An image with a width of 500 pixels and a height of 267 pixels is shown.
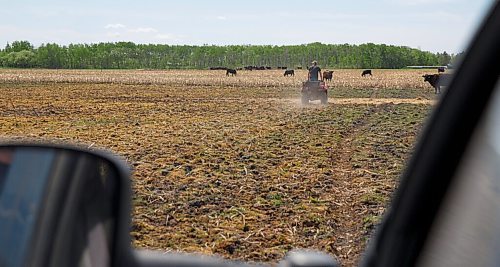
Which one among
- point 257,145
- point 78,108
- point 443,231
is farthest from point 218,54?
point 443,231

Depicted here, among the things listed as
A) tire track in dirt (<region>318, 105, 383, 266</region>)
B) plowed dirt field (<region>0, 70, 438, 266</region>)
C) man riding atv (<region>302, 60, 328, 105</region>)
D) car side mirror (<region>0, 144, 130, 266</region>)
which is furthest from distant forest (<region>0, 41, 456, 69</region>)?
car side mirror (<region>0, 144, 130, 266</region>)

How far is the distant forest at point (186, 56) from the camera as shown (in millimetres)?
117250

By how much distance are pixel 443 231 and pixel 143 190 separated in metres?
8.09

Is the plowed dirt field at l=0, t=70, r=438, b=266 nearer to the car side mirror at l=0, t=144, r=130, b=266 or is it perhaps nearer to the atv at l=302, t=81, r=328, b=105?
the car side mirror at l=0, t=144, r=130, b=266

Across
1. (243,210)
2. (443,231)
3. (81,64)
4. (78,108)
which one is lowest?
(81,64)

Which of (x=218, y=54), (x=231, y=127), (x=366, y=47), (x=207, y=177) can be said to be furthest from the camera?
(x=218, y=54)

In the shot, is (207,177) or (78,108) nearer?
(207,177)

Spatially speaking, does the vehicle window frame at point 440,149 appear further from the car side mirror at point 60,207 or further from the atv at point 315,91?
the atv at point 315,91

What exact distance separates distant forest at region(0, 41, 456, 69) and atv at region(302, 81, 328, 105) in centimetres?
8501

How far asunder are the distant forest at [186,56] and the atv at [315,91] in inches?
3347

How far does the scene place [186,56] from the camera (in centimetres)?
13838

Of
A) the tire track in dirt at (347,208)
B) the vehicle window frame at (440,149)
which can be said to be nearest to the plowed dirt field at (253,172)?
the tire track in dirt at (347,208)

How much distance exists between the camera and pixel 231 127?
1638 centimetres

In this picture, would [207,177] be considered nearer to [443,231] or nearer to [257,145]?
[257,145]
